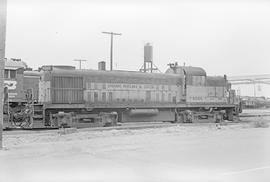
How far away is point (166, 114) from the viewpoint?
22.8 metres

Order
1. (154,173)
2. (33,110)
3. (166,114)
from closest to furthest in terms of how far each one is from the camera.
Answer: (154,173) < (33,110) < (166,114)

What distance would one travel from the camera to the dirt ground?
288 inches

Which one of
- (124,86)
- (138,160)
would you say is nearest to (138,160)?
(138,160)

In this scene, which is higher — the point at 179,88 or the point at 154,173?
the point at 179,88

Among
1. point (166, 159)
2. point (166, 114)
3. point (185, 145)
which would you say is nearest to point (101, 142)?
point (185, 145)

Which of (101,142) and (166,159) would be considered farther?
(101,142)

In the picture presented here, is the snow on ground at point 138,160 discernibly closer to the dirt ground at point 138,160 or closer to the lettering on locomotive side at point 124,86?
the dirt ground at point 138,160

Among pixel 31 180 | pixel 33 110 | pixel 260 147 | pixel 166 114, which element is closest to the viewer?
pixel 31 180

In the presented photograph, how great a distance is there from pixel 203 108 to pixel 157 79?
3580mm

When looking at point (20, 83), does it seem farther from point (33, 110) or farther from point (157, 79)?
point (157, 79)

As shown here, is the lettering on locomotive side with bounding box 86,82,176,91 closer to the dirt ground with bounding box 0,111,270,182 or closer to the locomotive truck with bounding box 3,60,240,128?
the locomotive truck with bounding box 3,60,240,128

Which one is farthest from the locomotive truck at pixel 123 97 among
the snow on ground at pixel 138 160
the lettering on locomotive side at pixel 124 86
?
the snow on ground at pixel 138 160

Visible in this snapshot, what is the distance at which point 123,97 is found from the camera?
2147 cm

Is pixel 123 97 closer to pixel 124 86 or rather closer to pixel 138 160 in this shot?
pixel 124 86
